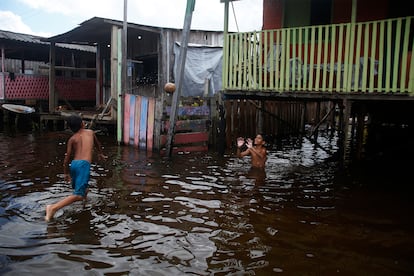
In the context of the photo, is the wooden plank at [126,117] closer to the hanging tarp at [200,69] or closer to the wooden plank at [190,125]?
the wooden plank at [190,125]

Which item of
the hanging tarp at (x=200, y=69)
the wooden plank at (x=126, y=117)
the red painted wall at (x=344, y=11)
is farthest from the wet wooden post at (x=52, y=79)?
the red painted wall at (x=344, y=11)

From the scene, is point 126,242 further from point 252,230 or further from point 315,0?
point 315,0

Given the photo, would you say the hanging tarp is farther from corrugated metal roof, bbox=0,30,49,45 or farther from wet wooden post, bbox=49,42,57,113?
corrugated metal roof, bbox=0,30,49,45

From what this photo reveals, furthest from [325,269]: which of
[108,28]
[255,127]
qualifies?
[108,28]

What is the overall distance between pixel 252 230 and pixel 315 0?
757 centimetres

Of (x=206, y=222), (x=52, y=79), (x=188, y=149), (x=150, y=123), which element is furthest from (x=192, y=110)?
(x=52, y=79)

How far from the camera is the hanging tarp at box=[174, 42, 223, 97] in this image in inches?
583

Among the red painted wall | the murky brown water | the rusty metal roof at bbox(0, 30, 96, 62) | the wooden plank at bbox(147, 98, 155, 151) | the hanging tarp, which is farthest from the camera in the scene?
the rusty metal roof at bbox(0, 30, 96, 62)

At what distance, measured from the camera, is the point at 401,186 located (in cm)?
780

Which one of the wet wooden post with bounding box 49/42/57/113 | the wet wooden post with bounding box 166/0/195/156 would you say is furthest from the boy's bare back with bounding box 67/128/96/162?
the wet wooden post with bounding box 49/42/57/113

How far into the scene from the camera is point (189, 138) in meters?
11.4

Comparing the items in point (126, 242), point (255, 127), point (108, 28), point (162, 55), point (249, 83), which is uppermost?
point (108, 28)

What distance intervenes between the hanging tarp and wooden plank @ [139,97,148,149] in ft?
12.4

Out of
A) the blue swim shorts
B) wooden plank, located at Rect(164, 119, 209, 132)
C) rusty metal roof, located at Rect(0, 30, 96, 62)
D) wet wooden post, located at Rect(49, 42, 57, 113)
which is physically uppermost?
rusty metal roof, located at Rect(0, 30, 96, 62)
